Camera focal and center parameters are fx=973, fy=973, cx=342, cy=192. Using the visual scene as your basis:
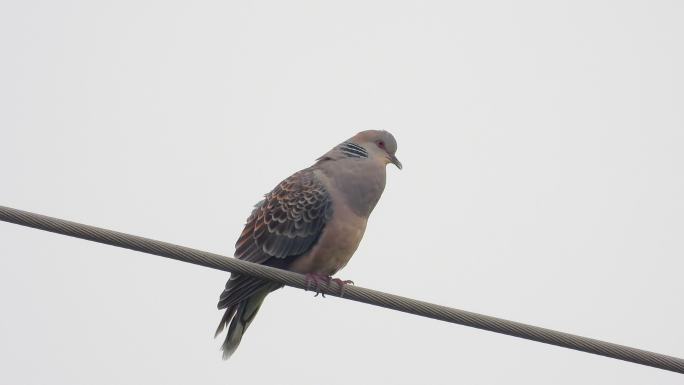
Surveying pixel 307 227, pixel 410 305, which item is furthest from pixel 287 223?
pixel 410 305

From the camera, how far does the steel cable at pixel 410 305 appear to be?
13.4 feet

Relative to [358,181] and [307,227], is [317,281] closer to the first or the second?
[307,227]

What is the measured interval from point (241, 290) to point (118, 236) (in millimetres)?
2239

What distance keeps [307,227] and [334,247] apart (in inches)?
10.7

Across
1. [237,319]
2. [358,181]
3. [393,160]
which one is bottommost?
[237,319]

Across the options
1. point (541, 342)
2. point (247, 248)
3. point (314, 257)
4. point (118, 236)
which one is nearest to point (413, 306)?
point (541, 342)

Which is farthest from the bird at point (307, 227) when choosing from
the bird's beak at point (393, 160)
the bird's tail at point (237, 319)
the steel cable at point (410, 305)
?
the steel cable at point (410, 305)

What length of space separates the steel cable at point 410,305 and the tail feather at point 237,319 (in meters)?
2.20

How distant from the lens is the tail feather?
6719mm

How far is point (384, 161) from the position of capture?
24.1 feet

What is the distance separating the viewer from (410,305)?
4.48 m

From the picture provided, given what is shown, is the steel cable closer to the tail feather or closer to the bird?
the bird

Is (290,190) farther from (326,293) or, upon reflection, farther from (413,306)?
(413,306)

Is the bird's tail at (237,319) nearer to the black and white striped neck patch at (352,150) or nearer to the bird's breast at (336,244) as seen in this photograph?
the bird's breast at (336,244)
